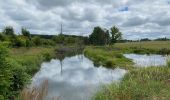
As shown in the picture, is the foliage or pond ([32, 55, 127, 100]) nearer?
the foliage

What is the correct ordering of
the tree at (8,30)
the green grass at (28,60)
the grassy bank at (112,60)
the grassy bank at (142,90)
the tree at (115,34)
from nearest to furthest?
the grassy bank at (142,90) < the green grass at (28,60) < the grassy bank at (112,60) < the tree at (8,30) < the tree at (115,34)

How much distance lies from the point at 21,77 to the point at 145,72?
616cm

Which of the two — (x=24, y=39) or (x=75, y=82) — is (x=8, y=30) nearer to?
(x=24, y=39)

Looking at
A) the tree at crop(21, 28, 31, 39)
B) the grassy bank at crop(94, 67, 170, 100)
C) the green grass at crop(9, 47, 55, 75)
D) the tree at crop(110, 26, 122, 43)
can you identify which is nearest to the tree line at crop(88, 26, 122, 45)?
the tree at crop(110, 26, 122, 43)

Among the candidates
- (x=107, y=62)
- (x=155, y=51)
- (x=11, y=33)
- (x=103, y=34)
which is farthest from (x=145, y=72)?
(x=103, y=34)

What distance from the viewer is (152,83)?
1352cm

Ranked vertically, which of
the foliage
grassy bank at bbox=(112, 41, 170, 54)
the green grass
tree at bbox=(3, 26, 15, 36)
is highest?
tree at bbox=(3, 26, 15, 36)

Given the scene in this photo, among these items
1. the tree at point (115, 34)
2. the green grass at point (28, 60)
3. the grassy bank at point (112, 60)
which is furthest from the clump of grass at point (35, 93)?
the tree at point (115, 34)

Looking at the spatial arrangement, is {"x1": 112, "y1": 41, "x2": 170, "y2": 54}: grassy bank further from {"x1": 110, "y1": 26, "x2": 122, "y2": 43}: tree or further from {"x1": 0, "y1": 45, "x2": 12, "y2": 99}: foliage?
{"x1": 0, "y1": 45, "x2": 12, "y2": 99}: foliage

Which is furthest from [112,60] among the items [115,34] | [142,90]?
[115,34]

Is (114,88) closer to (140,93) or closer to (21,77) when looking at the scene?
(140,93)

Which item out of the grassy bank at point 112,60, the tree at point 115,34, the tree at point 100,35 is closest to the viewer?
the grassy bank at point 112,60

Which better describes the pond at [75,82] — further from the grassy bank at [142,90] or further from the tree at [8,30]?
the tree at [8,30]

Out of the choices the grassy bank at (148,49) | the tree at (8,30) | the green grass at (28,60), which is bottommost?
the grassy bank at (148,49)
